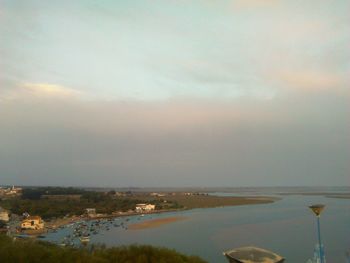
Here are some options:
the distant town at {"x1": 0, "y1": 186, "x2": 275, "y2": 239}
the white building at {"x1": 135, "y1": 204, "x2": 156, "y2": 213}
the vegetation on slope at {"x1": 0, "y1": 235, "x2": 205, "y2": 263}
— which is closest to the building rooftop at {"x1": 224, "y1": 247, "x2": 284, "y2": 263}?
the vegetation on slope at {"x1": 0, "y1": 235, "x2": 205, "y2": 263}

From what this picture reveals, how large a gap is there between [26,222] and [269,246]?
2294 centimetres

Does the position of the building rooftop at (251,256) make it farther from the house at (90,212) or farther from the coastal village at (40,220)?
the house at (90,212)

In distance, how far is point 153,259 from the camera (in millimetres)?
10211

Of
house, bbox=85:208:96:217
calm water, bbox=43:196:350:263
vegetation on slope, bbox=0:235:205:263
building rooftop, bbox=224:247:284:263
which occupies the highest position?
building rooftop, bbox=224:247:284:263

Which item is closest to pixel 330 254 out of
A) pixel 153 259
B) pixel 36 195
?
pixel 153 259

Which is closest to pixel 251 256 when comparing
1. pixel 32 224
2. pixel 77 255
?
pixel 77 255

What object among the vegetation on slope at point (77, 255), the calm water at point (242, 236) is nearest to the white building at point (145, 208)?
the calm water at point (242, 236)

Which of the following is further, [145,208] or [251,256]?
[145,208]

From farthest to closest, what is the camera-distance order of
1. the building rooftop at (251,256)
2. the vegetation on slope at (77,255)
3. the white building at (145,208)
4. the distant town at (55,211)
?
the white building at (145,208)
the distant town at (55,211)
the vegetation on slope at (77,255)
the building rooftop at (251,256)

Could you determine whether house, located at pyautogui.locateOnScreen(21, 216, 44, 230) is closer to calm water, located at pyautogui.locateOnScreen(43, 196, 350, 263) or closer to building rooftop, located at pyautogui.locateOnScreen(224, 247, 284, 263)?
calm water, located at pyautogui.locateOnScreen(43, 196, 350, 263)

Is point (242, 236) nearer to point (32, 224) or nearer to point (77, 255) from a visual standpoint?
point (32, 224)

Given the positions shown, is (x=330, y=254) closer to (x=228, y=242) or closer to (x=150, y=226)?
(x=228, y=242)

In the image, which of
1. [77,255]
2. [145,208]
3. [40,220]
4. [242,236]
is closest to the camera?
[77,255]

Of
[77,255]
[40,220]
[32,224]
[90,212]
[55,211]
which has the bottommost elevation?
[32,224]
